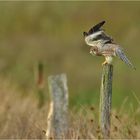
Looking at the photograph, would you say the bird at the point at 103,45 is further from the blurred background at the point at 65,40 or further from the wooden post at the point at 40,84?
the blurred background at the point at 65,40

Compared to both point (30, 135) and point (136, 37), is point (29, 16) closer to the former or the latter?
point (136, 37)

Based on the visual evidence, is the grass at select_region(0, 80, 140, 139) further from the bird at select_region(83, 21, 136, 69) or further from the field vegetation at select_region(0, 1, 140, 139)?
the bird at select_region(83, 21, 136, 69)

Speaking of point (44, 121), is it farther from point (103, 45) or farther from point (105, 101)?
point (103, 45)

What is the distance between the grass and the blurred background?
370cm

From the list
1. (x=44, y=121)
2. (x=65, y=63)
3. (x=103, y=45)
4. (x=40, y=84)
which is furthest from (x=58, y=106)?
(x=65, y=63)

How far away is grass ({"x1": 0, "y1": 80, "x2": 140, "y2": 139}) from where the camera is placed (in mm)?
10953

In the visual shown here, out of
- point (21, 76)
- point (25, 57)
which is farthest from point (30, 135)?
point (25, 57)

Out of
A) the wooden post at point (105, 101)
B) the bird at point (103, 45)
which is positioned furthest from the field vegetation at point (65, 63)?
the bird at point (103, 45)

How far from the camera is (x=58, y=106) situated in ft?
39.4

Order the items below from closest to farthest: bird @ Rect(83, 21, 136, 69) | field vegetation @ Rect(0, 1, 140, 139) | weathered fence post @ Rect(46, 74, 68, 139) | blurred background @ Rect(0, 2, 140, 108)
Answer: bird @ Rect(83, 21, 136, 69), weathered fence post @ Rect(46, 74, 68, 139), field vegetation @ Rect(0, 1, 140, 139), blurred background @ Rect(0, 2, 140, 108)

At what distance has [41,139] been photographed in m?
12.0

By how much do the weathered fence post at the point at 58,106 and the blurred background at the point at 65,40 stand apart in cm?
626

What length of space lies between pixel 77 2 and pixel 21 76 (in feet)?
38.9

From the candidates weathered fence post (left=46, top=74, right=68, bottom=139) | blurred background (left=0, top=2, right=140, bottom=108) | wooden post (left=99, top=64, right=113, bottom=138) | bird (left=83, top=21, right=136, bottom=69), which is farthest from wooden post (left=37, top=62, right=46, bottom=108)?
bird (left=83, top=21, right=136, bottom=69)
